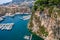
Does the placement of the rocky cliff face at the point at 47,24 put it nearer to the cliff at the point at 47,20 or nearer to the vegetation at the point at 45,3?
the cliff at the point at 47,20

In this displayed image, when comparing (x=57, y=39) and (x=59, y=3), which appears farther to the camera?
(x=59, y=3)

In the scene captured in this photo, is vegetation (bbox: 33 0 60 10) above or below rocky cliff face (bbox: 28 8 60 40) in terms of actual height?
above

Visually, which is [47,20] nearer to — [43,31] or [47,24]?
[47,24]

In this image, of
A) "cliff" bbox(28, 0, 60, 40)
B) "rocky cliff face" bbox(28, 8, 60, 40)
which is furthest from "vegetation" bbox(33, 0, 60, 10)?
"rocky cliff face" bbox(28, 8, 60, 40)

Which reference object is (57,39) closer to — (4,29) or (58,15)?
(58,15)

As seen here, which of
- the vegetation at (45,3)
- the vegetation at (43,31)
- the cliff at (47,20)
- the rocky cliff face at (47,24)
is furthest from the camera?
the vegetation at (45,3)

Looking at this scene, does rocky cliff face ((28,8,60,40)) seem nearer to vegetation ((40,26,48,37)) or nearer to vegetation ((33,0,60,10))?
vegetation ((40,26,48,37))

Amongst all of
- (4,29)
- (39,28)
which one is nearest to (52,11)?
(39,28)

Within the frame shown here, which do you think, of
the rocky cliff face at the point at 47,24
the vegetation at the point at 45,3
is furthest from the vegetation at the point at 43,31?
the vegetation at the point at 45,3
